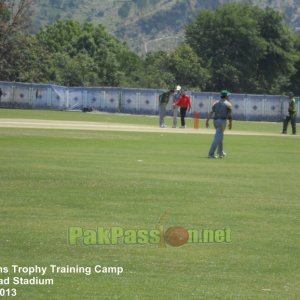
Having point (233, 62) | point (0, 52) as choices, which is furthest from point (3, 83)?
point (233, 62)

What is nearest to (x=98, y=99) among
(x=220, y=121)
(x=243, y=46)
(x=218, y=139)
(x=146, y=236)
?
(x=243, y=46)

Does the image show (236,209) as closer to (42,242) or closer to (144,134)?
(42,242)

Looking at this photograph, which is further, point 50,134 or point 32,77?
point 32,77

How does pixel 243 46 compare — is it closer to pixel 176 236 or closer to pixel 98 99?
pixel 98 99

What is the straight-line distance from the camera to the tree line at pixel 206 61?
100375mm

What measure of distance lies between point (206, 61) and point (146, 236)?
9352 cm

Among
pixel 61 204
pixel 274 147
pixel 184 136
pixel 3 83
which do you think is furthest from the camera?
pixel 3 83

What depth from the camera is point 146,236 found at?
1551 cm

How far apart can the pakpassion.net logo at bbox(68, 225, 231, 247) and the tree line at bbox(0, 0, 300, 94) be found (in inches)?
2986

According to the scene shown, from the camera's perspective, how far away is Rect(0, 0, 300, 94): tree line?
10038cm

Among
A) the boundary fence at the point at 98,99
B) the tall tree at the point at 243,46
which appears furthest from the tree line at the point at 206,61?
the boundary fence at the point at 98,99

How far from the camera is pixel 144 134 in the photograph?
44031mm

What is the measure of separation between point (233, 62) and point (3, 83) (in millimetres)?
34690

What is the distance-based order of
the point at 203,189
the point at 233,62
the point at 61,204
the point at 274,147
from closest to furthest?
the point at 61,204 → the point at 203,189 → the point at 274,147 → the point at 233,62
